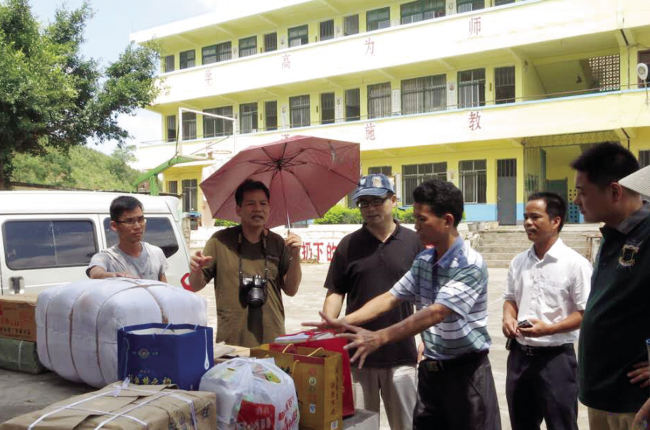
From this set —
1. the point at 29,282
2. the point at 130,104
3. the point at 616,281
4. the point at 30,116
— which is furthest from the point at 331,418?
the point at 130,104

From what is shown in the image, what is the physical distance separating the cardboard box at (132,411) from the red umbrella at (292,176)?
A: 78.1 inches

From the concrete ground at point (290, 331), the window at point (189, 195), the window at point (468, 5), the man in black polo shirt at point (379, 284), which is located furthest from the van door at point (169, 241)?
the window at point (189, 195)

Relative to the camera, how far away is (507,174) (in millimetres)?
23047

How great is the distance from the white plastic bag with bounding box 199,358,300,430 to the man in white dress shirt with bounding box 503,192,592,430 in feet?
6.27

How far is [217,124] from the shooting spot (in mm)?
30234

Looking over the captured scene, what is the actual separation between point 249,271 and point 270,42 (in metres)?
26.9

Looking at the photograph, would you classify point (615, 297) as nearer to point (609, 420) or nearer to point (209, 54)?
point (609, 420)

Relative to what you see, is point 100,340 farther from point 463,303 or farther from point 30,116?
point 30,116

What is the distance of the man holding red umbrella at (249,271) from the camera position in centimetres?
350

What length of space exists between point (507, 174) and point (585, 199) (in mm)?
21188

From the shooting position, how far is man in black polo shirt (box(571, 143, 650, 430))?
2.46 metres

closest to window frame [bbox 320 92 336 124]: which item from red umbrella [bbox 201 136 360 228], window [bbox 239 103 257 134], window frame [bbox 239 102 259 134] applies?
window frame [bbox 239 102 259 134]

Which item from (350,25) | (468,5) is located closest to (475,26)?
(468,5)

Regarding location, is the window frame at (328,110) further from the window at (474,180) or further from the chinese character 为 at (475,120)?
the chinese character 为 at (475,120)
